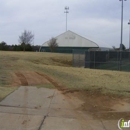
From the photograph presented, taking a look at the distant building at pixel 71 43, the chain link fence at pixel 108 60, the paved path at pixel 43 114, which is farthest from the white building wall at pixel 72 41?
the paved path at pixel 43 114

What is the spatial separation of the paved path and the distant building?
7718cm

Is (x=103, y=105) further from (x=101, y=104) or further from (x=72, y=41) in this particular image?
(x=72, y=41)

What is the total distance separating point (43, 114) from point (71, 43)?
83.9m

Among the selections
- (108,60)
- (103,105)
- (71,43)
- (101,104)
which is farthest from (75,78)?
(71,43)

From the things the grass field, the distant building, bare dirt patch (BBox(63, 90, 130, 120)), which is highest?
the distant building

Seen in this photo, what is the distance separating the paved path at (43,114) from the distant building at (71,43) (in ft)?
253

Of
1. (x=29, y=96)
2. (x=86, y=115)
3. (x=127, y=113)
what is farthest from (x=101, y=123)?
(x=29, y=96)

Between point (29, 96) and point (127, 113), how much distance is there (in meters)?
3.47

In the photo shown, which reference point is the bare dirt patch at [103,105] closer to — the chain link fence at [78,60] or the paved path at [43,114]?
the paved path at [43,114]

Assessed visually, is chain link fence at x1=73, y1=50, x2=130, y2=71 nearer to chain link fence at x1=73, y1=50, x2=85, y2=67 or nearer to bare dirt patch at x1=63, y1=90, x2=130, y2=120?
chain link fence at x1=73, y1=50, x2=85, y2=67

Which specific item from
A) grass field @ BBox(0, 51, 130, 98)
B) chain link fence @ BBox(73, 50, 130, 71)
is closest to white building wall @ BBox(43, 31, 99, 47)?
chain link fence @ BBox(73, 50, 130, 71)

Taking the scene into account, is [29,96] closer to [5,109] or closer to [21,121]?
[5,109]

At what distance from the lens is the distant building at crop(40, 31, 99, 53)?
86438 mm

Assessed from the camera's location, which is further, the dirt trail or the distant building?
the distant building
